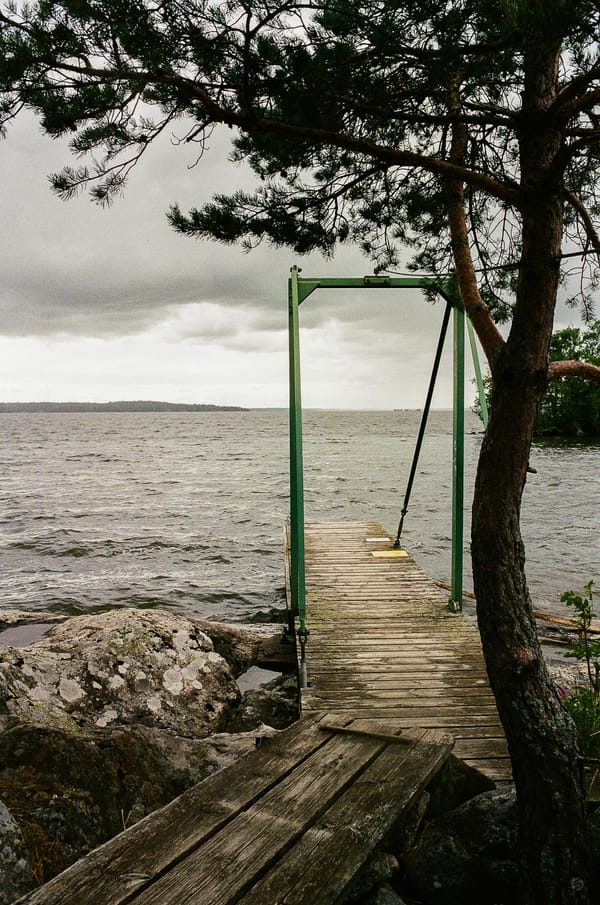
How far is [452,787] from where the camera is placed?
10.5 ft

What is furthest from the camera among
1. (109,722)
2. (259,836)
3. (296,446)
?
(296,446)

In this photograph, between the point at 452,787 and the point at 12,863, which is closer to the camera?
the point at 12,863

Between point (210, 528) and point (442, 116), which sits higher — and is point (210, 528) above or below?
below

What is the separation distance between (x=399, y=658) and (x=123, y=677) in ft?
7.34

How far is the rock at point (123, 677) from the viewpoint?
4395mm

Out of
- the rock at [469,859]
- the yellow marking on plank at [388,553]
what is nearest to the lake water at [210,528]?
the yellow marking on plank at [388,553]

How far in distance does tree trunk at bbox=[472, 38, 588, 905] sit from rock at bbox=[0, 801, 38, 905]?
6.23ft

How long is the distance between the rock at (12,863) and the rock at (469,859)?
1.52 m

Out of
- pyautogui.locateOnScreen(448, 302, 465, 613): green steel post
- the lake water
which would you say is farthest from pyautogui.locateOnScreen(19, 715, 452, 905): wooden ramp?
the lake water

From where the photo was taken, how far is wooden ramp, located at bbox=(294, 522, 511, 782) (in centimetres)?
425

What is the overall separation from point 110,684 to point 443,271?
3758mm

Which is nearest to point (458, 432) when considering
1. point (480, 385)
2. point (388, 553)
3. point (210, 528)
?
point (480, 385)

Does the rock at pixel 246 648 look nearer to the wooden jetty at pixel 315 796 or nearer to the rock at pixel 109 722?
the rock at pixel 109 722

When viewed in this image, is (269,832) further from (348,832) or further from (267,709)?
(267,709)
